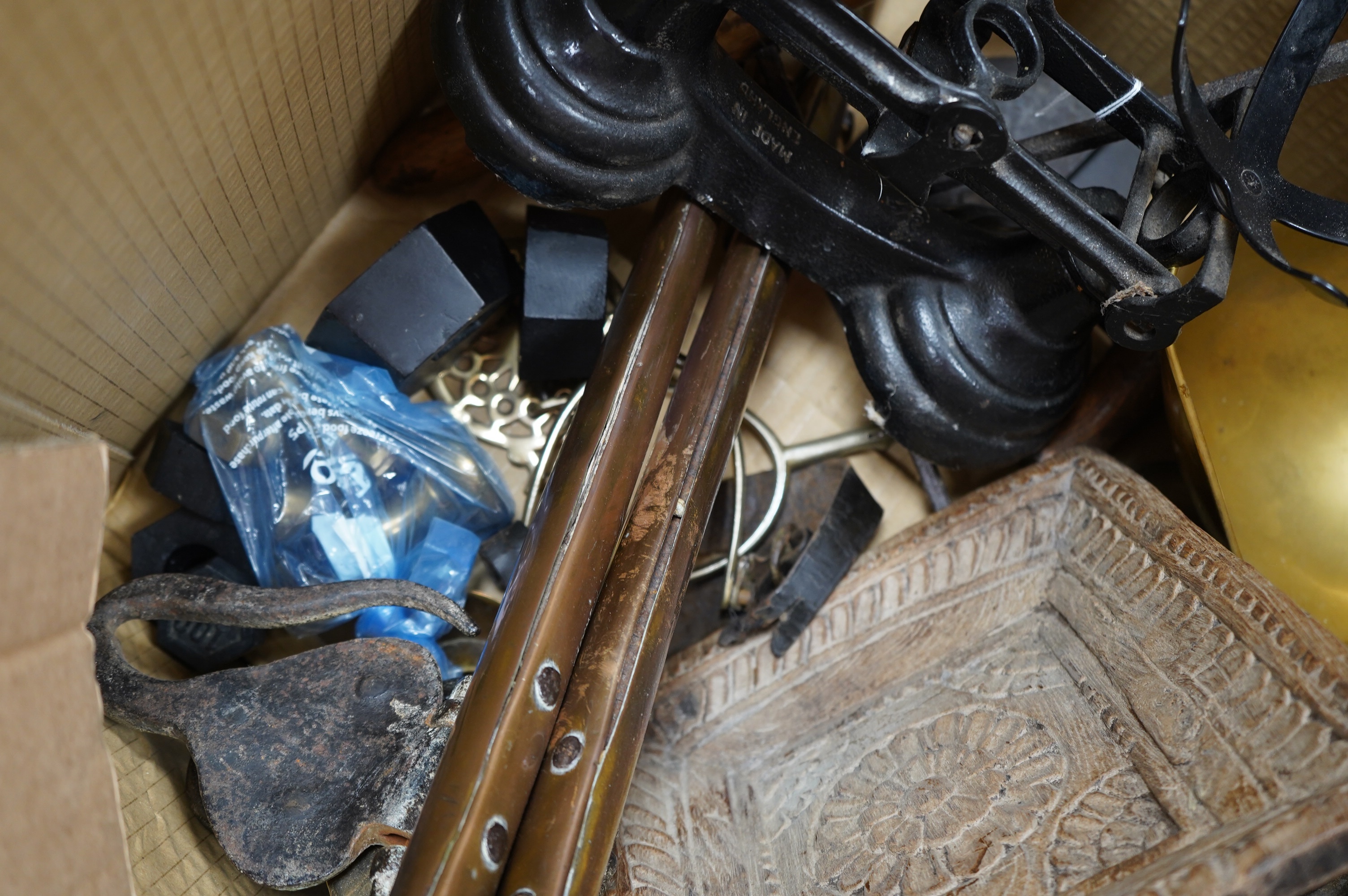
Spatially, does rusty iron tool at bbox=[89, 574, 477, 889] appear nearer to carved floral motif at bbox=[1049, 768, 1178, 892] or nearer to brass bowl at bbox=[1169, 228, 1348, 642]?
carved floral motif at bbox=[1049, 768, 1178, 892]

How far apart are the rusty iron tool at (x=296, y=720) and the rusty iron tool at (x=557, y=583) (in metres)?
0.08

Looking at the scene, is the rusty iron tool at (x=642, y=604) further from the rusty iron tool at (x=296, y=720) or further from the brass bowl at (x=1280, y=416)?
the brass bowl at (x=1280, y=416)

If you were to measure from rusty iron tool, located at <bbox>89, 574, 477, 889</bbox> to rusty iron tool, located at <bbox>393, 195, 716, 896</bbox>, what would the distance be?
0.08m

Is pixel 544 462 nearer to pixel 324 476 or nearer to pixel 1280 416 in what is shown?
pixel 324 476

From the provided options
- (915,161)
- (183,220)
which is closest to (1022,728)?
(915,161)

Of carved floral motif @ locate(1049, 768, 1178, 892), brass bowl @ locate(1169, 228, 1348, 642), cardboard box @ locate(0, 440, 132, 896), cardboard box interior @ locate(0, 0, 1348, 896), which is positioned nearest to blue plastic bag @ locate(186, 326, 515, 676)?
cardboard box interior @ locate(0, 0, 1348, 896)

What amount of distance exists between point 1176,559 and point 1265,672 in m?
0.11

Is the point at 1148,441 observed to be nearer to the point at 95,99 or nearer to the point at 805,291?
the point at 805,291

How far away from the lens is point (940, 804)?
0.65 metres

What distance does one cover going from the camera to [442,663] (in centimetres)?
80

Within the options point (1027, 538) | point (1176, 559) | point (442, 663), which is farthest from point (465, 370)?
point (1176, 559)

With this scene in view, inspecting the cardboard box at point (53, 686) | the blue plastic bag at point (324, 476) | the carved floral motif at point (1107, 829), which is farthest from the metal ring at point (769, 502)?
the cardboard box at point (53, 686)

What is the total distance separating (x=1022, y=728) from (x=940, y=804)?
Result: 0.29 ft

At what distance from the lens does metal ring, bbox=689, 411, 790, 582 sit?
868mm
